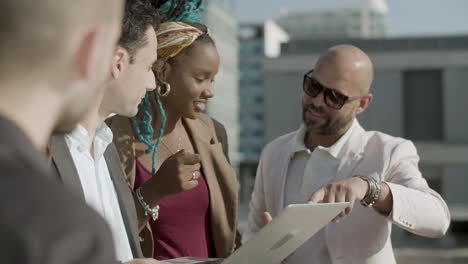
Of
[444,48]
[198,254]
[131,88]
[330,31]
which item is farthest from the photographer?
[330,31]

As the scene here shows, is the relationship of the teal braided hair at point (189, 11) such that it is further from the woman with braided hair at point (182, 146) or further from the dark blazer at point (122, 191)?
the dark blazer at point (122, 191)

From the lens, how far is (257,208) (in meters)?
2.91

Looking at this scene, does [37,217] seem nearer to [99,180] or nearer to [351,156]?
[99,180]

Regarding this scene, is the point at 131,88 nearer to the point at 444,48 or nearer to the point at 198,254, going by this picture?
the point at 198,254

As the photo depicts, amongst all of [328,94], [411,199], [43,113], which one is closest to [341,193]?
[411,199]

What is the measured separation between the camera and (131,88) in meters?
1.81

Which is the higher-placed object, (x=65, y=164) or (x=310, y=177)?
(x=65, y=164)

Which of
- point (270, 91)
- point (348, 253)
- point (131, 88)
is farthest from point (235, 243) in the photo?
point (270, 91)

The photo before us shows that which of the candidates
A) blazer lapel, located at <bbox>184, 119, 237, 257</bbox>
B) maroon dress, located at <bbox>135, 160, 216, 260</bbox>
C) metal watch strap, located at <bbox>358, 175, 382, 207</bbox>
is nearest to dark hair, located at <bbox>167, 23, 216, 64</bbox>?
blazer lapel, located at <bbox>184, 119, 237, 257</bbox>

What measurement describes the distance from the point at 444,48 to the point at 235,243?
25911 mm

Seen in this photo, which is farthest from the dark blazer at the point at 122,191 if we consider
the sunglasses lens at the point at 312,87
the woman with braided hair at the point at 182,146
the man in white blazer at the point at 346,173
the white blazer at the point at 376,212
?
the sunglasses lens at the point at 312,87

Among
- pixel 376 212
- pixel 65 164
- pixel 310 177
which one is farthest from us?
pixel 310 177

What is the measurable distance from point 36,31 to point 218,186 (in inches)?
74.0

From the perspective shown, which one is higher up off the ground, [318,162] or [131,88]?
[131,88]
